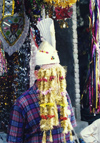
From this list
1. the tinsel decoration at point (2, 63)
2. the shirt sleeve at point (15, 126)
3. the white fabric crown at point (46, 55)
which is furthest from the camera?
the tinsel decoration at point (2, 63)

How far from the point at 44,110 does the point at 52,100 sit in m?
0.13

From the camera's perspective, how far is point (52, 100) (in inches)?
108

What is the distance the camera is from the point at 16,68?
16.1 feet

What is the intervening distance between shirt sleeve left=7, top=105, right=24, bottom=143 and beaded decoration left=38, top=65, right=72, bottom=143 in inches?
7.7

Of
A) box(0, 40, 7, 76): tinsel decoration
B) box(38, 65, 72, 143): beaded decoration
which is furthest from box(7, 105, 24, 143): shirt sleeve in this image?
box(0, 40, 7, 76): tinsel decoration

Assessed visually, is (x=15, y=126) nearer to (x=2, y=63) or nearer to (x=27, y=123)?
(x=27, y=123)

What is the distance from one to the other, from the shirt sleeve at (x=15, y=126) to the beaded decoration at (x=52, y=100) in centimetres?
20

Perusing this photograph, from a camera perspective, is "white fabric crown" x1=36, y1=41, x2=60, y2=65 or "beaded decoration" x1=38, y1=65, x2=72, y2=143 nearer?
"beaded decoration" x1=38, y1=65, x2=72, y2=143

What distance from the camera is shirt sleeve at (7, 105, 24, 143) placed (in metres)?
2.62

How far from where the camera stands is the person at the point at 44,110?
2643 mm

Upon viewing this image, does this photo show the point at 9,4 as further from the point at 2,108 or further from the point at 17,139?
the point at 17,139

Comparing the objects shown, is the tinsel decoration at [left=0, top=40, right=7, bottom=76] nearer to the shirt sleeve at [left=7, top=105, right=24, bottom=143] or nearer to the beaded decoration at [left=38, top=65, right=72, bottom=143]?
the beaded decoration at [left=38, top=65, right=72, bottom=143]

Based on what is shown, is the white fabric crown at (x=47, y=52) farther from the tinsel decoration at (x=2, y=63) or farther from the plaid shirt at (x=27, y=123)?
the tinsel decoration at (x=2, y=63)

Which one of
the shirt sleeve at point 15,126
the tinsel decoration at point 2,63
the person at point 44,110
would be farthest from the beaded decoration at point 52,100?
the tinsel decoration at point 2,63
